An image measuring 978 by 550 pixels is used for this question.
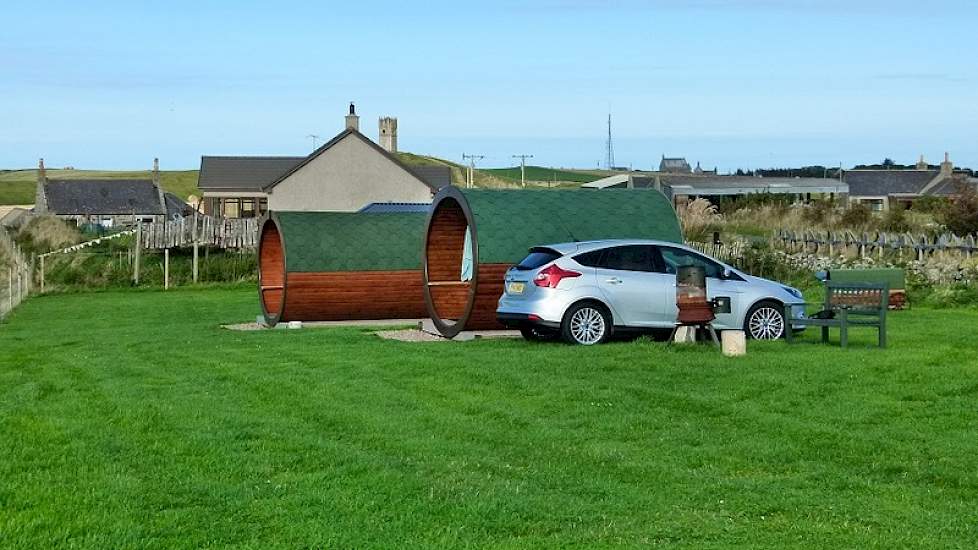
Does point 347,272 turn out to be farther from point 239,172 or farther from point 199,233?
point 239,172

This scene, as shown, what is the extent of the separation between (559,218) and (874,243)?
1625 centimetres

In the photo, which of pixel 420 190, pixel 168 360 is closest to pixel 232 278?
pixel 420 190

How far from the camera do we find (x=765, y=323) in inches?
787

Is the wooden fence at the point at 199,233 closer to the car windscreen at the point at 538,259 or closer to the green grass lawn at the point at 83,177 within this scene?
the car windscreen at the point at 538,259

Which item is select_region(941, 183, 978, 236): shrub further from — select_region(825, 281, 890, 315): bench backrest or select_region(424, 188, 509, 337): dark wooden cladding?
select_region(825, 281, 890, 315): bench backrest

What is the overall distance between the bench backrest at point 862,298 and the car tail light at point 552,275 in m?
3.65

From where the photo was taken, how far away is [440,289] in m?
25.7

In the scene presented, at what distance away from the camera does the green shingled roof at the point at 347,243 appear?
28.5 m

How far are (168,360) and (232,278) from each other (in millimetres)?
33163

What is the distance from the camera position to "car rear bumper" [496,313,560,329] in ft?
63.2

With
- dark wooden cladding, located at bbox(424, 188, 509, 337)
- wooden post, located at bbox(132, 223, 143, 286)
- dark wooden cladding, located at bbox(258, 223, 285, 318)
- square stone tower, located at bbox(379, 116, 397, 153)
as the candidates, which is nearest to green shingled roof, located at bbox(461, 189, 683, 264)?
dark wooden cladding, located at bbox(424, 188, 509, 337)

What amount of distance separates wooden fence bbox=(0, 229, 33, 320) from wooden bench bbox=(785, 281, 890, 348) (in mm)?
22070

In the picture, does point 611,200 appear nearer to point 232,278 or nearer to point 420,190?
point 232,278

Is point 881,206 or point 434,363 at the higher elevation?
point 881,206
